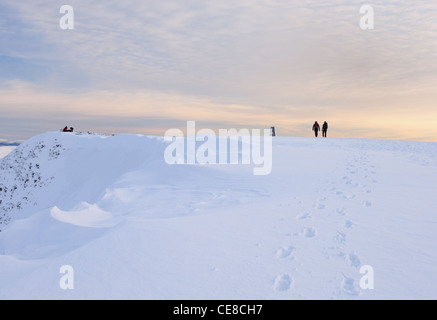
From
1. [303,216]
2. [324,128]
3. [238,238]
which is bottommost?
[238,238]

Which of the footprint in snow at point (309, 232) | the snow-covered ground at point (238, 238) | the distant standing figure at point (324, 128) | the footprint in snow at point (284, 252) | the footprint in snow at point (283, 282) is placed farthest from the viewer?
the distant standing figure at point (324, 128)

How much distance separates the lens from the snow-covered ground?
5273 millimetres

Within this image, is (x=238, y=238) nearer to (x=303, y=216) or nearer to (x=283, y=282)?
(x=283, y=282)

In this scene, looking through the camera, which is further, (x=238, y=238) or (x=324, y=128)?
(x=324, y=128)

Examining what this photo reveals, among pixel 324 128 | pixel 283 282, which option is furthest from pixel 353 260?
pixel 324 128

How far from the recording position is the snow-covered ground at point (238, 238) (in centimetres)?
527

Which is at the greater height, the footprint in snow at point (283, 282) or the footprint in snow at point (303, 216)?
the footprint in snow at point (303, 216)

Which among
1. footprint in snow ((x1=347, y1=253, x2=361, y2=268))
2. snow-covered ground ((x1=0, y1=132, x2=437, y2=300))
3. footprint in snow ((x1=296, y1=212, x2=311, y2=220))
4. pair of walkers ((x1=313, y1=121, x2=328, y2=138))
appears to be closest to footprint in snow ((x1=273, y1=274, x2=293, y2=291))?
snow-covered ground ((x1=0, y1=132, x2=437, y2=300))

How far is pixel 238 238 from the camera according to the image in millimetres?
6855

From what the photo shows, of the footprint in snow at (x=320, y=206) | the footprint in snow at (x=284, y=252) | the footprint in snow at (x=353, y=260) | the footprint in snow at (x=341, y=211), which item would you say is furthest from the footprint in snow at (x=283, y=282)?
the footprint in snow at (x=320, y=206)

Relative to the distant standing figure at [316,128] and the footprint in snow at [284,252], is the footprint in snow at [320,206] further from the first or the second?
the distant standing figure at [316,128]

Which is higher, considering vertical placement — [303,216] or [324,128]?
[324,128]

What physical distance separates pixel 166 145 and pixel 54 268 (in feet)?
43.9
